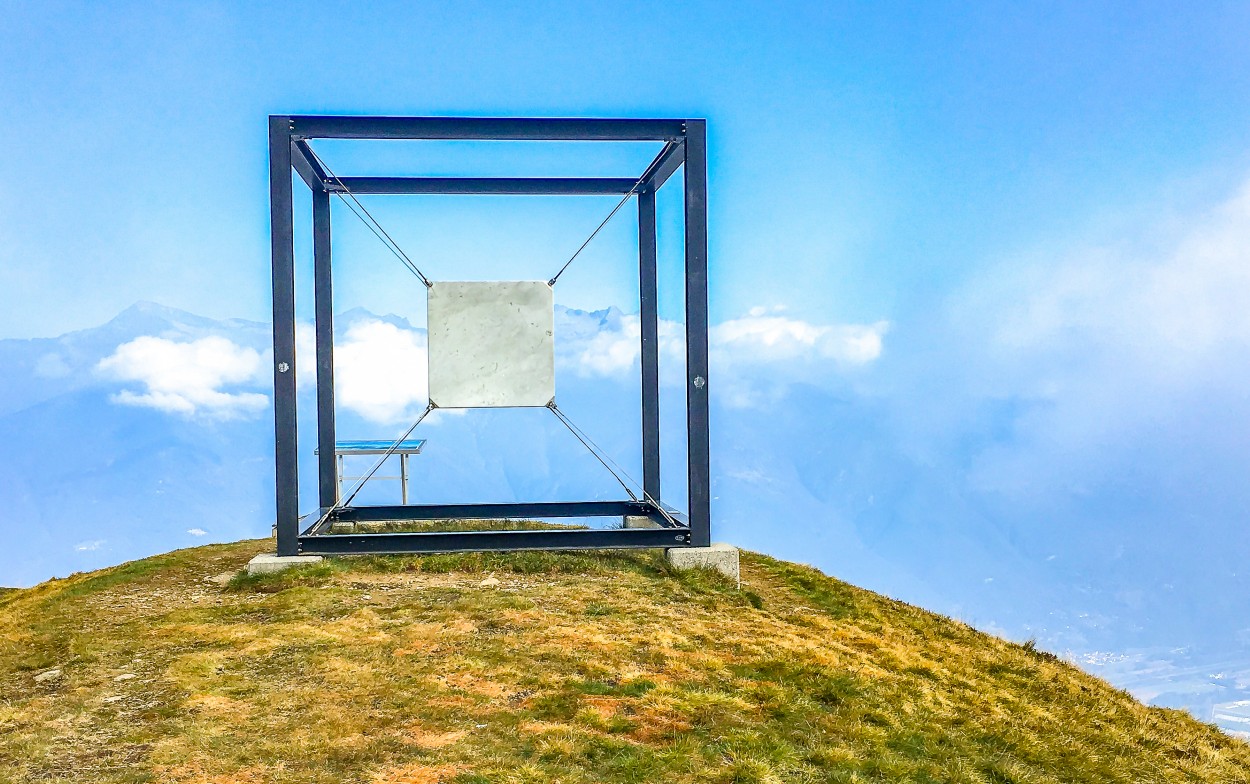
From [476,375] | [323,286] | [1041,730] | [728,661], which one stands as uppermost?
Result: [323,286]

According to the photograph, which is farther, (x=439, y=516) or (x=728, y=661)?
(x=439, y=516)

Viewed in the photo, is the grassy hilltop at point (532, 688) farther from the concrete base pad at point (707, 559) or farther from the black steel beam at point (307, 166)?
the black steel beam at point (307, 166)

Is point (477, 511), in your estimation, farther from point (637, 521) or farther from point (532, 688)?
point (532, 688)

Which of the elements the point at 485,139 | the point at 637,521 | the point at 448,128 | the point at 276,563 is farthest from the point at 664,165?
the point at 276,563

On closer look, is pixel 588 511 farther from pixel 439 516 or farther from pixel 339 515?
pixel 339 515

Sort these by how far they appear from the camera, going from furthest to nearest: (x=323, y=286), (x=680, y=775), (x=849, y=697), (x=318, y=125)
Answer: (x=323, y=286), (x=318, y=125), (x=849, y=697), (x=680, y=775)

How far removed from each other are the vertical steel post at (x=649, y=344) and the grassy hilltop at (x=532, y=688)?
151cm

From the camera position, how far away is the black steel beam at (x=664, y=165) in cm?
703

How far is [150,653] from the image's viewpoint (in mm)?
5055

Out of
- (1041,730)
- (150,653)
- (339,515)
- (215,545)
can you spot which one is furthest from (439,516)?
(1041,730)

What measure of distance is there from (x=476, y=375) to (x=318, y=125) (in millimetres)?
2451

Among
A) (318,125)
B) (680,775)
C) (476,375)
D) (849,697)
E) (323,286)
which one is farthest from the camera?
(323,286)

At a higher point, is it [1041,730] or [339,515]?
[339,515]

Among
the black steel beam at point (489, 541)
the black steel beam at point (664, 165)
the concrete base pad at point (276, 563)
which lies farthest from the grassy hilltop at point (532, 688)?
the black steel beam at point (664, 165)
